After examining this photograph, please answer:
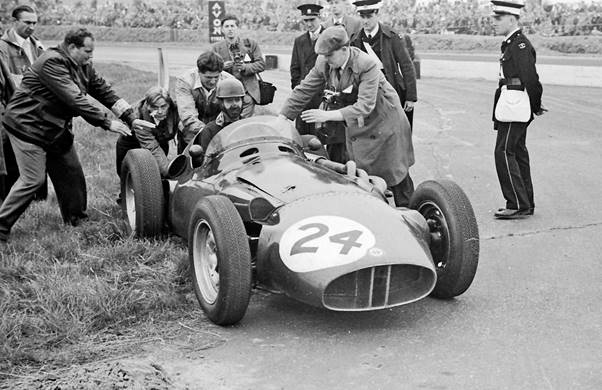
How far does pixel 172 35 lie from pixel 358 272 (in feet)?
145

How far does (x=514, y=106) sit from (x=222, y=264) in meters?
4.17

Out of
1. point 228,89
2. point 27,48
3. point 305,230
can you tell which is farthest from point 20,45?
point 305,230

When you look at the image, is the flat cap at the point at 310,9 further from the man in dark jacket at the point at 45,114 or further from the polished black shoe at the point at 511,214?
the polished black shoe at the point at 511,214

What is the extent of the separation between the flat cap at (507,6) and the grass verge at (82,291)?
3.80 m

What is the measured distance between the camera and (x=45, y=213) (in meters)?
8.25

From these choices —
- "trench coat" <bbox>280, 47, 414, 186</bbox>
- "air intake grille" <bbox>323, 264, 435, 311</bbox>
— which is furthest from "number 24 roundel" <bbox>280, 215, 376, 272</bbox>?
"trench coat" <bbox>280, 47, 414, 186</bbox>

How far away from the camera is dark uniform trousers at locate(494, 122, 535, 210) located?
818cm

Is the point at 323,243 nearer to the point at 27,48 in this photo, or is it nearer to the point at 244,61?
the point at 244,61

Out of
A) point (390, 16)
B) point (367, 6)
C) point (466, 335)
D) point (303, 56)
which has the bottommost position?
point (390, 16)

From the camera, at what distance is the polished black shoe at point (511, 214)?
26.8 ft

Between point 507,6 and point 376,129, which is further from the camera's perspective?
point 507,6

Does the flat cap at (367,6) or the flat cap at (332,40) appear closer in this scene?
the flat cap at (332,40)

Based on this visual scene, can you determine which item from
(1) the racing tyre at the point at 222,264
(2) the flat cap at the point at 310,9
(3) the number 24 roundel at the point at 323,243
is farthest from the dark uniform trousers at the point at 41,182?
(2) the flat cap at the point at 310,9

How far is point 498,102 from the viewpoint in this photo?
26.9 feet
